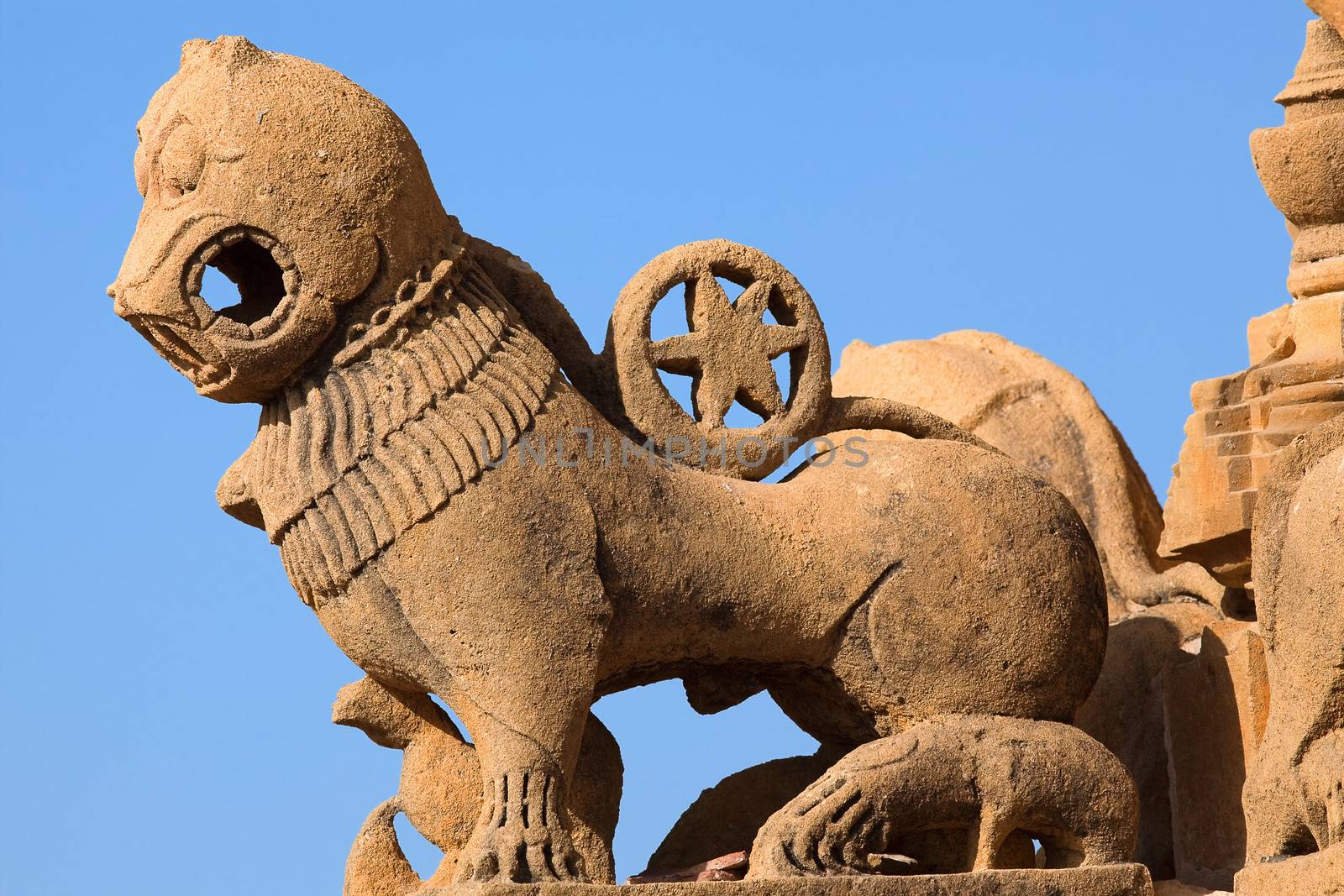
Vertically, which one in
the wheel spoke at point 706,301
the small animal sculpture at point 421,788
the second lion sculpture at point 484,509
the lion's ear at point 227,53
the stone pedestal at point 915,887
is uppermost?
the lion's ear at point 227,53

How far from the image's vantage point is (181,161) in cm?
625

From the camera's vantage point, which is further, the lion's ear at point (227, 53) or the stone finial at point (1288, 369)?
the stone finial at point (1288, 369)

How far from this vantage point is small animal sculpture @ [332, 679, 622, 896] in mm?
6645

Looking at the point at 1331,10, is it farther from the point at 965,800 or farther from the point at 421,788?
the point at 421,788

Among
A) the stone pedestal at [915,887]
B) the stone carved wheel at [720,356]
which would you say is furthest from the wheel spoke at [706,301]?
the stone pedestal at [915,887]

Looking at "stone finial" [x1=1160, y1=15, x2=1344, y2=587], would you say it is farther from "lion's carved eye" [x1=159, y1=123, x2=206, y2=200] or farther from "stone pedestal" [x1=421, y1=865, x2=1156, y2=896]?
"lion's carved eye" [x1=159, y1=123, x2=206, y2=200]

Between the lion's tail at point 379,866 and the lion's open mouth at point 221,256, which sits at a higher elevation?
the lion's open mouth at point 221,256

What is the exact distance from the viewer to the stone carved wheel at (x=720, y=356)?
6641 millimetres

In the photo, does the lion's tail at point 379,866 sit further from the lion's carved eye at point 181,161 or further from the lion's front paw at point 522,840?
the lion's carved eye at point 181,161

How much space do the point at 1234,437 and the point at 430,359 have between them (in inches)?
94.0

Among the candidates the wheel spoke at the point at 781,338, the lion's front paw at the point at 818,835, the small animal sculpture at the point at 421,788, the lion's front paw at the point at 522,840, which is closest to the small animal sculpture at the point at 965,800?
the lion's front paw at the point at 818,835

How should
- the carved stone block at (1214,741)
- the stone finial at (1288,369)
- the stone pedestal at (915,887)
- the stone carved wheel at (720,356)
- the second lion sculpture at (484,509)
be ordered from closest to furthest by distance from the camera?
the stone pedestal at (915,887)
the second lion sculpture at (484,509)
the stone carved wheel at (720,356)
the carved stone block at (1214,741)
the stone finial at (1288,369)

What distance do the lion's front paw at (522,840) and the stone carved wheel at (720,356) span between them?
3.39ft

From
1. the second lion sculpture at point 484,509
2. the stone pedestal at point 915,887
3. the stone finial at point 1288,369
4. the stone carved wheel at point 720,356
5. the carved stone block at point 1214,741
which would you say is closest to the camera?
the stone pedestal at point 915,887
